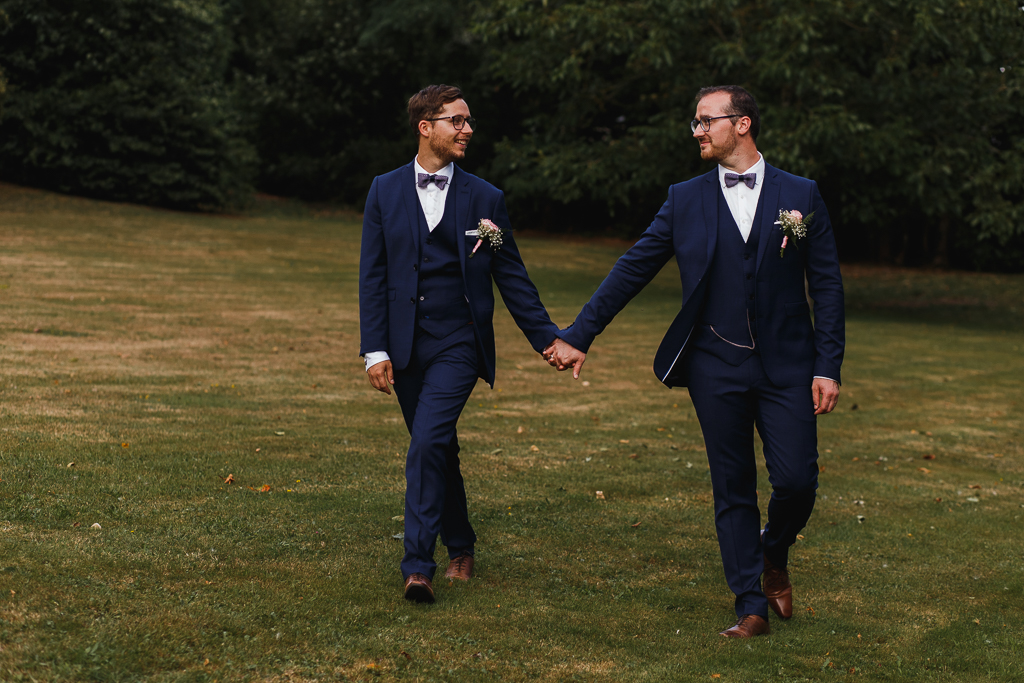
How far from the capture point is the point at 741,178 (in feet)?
15.6

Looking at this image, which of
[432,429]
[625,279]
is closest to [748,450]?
[625,279]

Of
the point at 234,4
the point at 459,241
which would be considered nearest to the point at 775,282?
the point at 459,241

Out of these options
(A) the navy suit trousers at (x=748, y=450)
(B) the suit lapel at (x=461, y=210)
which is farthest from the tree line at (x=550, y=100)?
(A) the navy suit trousers at (x=748, y=450)

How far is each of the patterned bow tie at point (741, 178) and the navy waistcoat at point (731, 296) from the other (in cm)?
8

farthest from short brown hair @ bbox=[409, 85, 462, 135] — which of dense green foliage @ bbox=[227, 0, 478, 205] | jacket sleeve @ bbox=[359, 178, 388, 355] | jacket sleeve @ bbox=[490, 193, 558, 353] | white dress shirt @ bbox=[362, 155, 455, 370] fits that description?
dense green foliage @ bbox=[227, 0, 478, 205]

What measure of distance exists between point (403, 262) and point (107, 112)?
28486mm

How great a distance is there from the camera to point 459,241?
16.1 feet

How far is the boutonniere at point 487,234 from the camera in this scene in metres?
4.93

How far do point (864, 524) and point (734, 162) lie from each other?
324 cm

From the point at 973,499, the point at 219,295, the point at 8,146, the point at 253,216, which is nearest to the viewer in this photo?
the point at 973,499

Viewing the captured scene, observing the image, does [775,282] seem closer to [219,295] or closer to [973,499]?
[973,499]

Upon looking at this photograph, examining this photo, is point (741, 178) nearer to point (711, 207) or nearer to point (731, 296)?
point (711, 207)

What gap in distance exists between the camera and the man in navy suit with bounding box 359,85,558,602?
482cm

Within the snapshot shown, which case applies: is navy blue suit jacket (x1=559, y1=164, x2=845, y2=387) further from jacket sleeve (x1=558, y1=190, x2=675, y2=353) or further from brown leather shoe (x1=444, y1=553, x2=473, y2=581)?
brown leather shoe (x1=444, y1=553, x2=473, y2=581)
